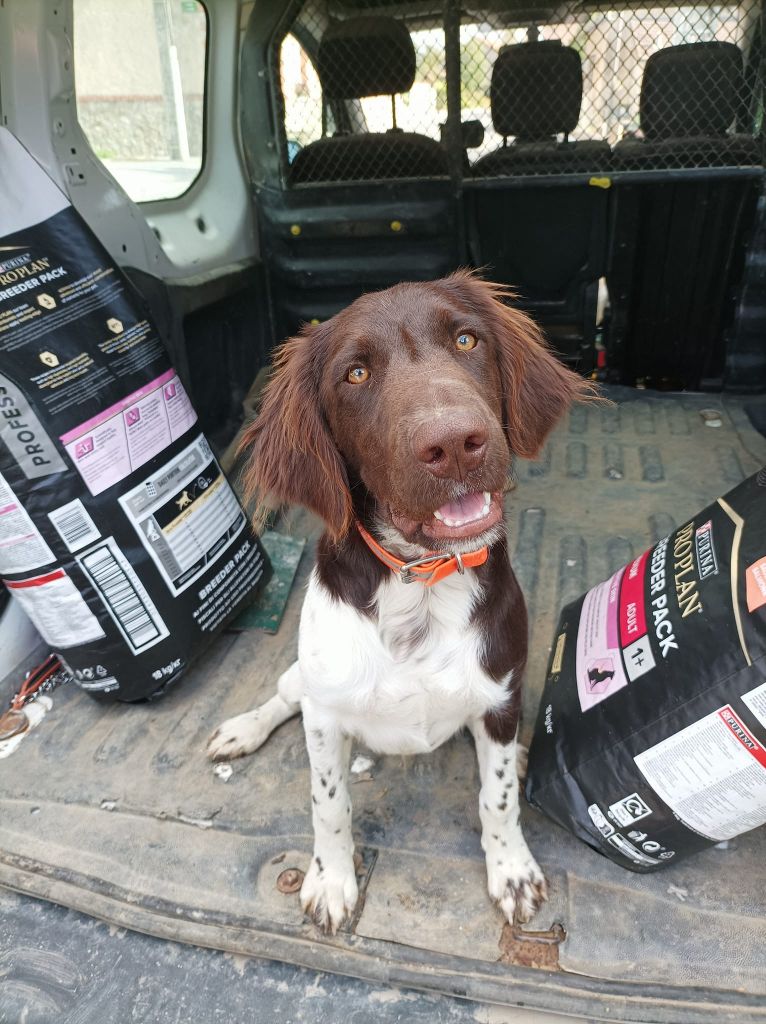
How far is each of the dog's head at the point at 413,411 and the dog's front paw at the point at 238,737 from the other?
2.53 feet

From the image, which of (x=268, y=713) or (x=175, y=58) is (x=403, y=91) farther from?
(x=268, y=713)

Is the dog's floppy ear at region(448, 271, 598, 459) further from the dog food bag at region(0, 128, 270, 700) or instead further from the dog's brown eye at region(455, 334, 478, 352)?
the dog food bag at region(0, 128, 270, 700)

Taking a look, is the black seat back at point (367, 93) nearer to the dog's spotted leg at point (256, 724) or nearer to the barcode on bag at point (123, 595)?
the barcode on bag at point (123, 595)

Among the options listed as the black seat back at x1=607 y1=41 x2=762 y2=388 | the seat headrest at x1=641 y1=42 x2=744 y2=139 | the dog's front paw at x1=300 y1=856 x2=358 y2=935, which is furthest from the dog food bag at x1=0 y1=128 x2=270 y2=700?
the seat headrest at x1=641 y1=42 x2=744 y2=139

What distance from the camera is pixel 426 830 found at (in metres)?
1.87

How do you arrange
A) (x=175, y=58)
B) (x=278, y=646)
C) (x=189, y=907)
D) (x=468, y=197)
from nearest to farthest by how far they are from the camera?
(x=189, y=907), (x=278, y=646), (x=175, y=58), (x=468, y=197)

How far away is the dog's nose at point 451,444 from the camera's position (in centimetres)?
123

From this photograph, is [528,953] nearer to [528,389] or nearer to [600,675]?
[600,675]

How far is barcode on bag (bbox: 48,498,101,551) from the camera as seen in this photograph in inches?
76.9

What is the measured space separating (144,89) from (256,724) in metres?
2.61

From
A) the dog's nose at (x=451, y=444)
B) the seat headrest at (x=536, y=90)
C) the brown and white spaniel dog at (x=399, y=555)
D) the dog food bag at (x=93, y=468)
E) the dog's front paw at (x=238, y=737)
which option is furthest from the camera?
the seat headrest at (x=536, y=90)

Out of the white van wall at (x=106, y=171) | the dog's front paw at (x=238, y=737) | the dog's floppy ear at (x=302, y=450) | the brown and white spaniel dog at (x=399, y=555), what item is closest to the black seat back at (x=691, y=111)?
the white van wall at (x=106, y=171)

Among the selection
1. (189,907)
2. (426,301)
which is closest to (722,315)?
(426,301)

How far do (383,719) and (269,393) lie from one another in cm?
76
